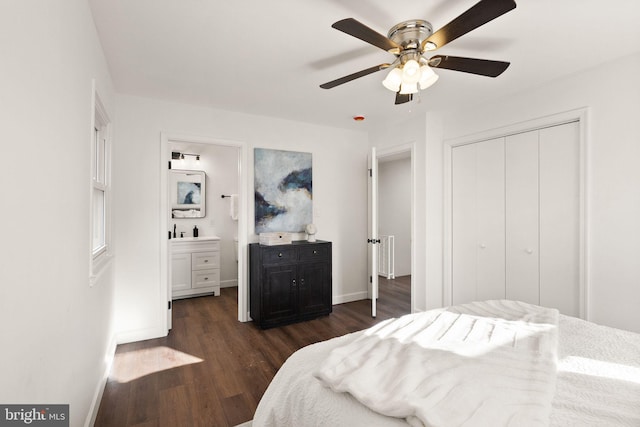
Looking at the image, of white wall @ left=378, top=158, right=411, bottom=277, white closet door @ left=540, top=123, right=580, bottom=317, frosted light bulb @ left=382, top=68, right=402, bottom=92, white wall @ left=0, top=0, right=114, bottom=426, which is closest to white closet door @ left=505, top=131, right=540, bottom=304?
white closet door @ left=540, top=123, right=580, bottom=317

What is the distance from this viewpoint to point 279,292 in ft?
11.5

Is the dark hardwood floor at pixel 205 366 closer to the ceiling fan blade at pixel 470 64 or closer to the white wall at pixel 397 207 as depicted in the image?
the white wall at pixel 397 207

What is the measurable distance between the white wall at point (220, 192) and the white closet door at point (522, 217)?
405cm

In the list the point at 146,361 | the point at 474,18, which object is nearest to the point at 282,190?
the point at 146,361

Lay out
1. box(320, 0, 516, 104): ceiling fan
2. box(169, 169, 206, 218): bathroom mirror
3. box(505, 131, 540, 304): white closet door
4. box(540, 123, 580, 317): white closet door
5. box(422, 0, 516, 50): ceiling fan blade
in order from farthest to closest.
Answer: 1. box(169, 169, 206, 218): bathroom mirror
2. box(505, 131, 540, 304): white closet door
3. box(540, 123, 580, 317): white closet door
4. box(320, 0, 516, 104): ceiling fan
5. box(422, 0, 516, 50): ceiling fan blade

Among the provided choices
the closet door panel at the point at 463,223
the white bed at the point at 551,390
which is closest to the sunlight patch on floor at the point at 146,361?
the white bed at the point at 551,390

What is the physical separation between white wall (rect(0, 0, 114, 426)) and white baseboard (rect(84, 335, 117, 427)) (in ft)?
0.18

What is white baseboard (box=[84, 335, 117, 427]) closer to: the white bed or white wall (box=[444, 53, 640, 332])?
the white bed

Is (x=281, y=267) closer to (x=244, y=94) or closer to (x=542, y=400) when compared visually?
(x=244, y=94)

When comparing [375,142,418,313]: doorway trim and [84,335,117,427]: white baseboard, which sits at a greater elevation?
[375,142,418,313]: doorway trim

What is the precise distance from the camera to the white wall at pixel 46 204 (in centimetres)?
85

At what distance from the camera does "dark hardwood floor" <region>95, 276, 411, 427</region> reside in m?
2.04

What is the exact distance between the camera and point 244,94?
10.1 feet

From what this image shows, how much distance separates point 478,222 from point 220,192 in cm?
402
